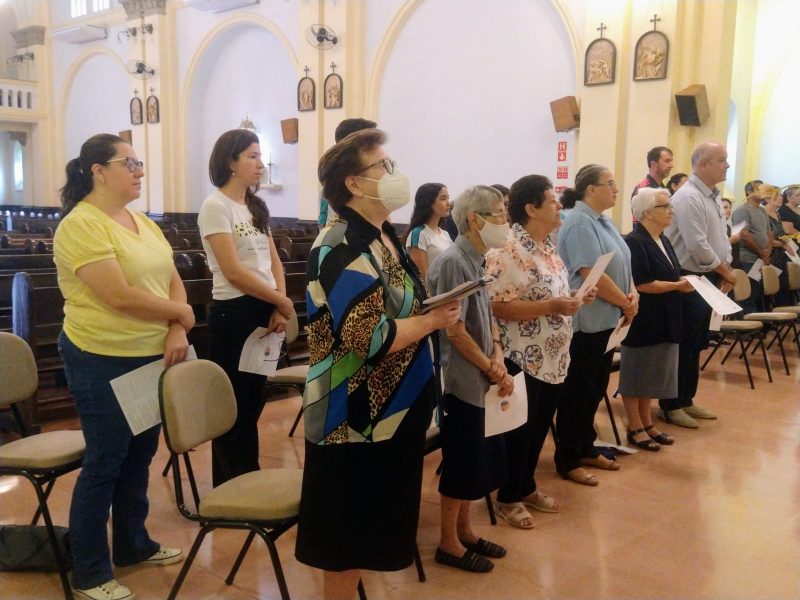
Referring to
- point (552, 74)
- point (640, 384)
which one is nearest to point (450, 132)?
point (552, 74)

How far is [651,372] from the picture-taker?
4.15 meters

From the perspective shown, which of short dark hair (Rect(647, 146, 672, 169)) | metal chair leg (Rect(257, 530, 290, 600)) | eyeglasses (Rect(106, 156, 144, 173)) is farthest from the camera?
short dark hair (Rect(647, 146, 672, 169))

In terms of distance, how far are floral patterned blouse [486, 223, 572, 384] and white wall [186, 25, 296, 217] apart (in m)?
10.0

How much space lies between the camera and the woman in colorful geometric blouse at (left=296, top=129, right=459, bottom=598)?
73.0 inches

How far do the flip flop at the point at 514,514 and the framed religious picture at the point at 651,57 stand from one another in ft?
19.6

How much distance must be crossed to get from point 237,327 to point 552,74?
715 cm

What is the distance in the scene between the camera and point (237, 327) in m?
3.02

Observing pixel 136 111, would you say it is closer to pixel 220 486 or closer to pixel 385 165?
pixel 220 486

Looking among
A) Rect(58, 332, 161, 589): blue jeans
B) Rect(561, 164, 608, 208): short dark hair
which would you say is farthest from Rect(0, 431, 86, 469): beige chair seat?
Rect(561, 164, 608, 208): short dark hair

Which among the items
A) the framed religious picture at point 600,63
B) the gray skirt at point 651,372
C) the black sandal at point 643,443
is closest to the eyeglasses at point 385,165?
the gray skirt at point 651,372

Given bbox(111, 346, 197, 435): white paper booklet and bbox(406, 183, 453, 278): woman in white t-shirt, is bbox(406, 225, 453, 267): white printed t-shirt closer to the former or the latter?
bbox(406, 183, 453, 278): woman in white t-shirt

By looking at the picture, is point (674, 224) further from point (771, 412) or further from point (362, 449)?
point (362, 449)

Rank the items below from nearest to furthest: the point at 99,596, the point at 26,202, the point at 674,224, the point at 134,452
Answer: the point at 99,596 < the point at 134,452 < the point at 674,224 < the point at 26,202

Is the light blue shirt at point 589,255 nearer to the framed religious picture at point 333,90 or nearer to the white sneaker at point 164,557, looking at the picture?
the white sneaker at point 164,557
